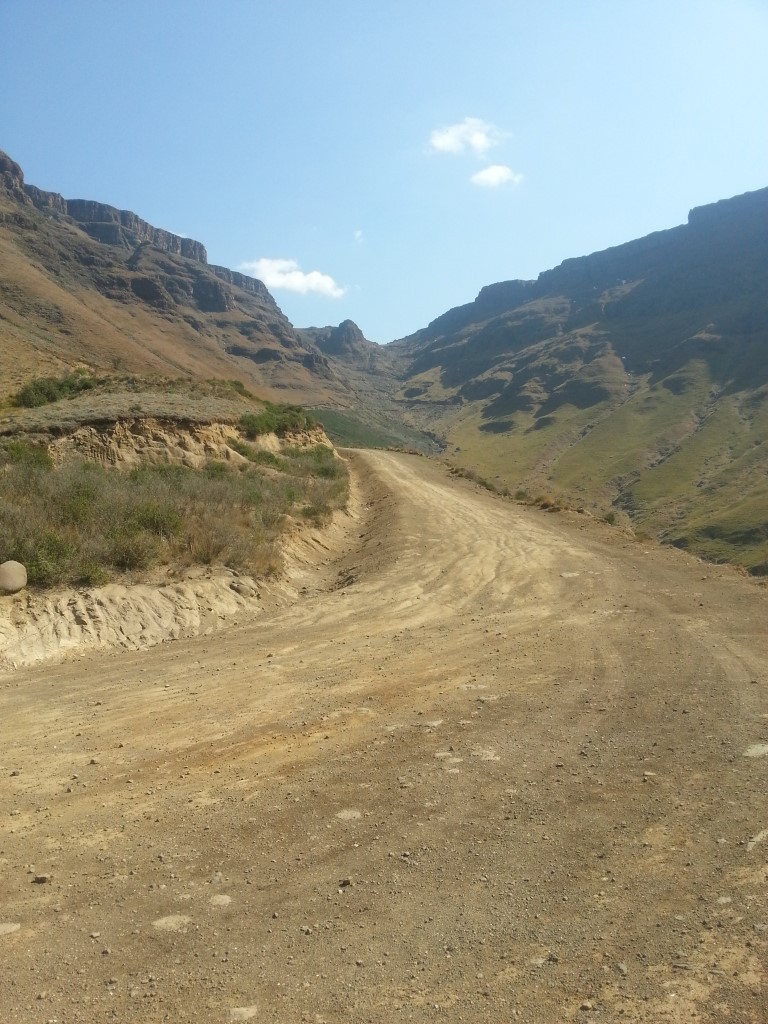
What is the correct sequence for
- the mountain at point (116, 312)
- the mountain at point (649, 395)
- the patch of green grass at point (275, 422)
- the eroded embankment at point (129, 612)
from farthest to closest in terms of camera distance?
the mountain at point (649, 395), the mountain at point (116, 312), the patch of green grass at point (275, 422), the eroded embankment at point (129, 612)

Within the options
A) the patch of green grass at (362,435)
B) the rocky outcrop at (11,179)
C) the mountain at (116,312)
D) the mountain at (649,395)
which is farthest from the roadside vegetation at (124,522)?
the rocky outcrop at (11,179)

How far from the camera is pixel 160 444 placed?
21.6 metres

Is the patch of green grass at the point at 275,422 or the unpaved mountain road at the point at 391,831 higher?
the patch of green grass at the point at 275,422

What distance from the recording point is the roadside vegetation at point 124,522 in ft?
32.3

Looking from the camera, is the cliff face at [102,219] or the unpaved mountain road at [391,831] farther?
the cliff face at [102,219]

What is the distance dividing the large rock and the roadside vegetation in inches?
6.8

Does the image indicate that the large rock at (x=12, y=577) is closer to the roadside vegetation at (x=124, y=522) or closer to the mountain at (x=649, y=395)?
the roadside vegetation at (x=124, y=522)

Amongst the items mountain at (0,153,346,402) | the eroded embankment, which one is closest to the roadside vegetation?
the eroded embankment

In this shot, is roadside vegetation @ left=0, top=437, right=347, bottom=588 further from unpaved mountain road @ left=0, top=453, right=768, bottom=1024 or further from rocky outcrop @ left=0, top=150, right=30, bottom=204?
rocky outcrop @ left=0, top=150, right=30, bottom=204

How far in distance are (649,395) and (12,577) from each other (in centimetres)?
11295

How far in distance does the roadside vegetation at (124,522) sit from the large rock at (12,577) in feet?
0.57

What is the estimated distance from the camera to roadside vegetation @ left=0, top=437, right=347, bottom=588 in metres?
9.86

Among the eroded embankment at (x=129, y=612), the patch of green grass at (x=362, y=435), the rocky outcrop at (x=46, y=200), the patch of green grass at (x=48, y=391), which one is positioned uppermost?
the rocky outcrop at (x=46, y=200)

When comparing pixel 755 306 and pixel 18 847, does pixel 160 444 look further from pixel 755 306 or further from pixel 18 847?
pixel 755 306
